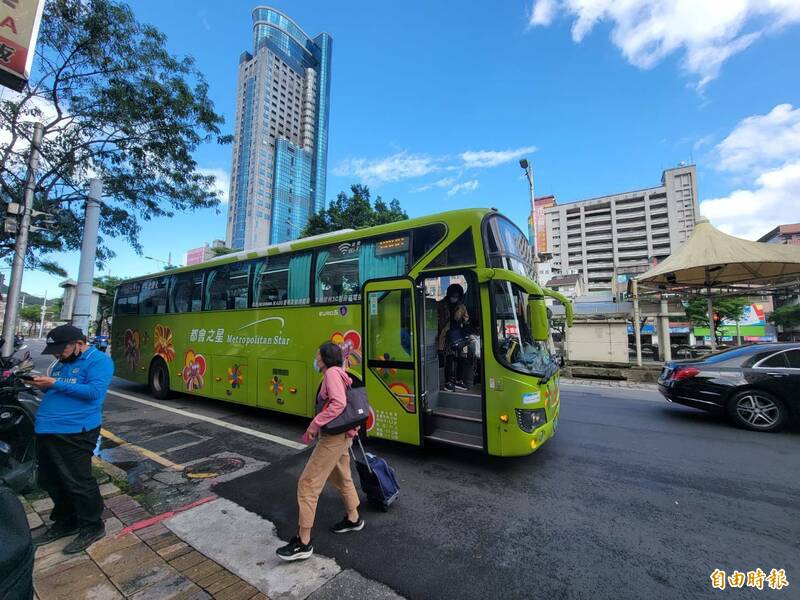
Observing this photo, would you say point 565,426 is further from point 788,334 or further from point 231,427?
point 788,334

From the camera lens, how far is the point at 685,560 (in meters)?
2.85

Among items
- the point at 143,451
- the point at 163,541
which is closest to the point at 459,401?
the point at 163,541

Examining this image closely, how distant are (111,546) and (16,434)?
1901 millimetres

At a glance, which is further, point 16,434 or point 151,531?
point 16,434

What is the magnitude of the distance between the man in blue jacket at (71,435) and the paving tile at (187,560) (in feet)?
2.56

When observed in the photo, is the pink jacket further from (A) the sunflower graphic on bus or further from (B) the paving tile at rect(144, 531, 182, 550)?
(A) the sunflower graphic on bus

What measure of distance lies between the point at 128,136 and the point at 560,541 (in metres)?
12.4

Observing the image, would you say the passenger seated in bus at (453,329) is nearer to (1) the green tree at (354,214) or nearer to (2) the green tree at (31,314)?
(1) the green tree at (354,214)

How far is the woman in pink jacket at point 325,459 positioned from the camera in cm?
280

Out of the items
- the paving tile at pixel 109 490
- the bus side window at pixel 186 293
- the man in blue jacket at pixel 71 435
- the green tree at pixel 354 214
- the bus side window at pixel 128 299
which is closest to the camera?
the man in blue jacket at pixel 71 435

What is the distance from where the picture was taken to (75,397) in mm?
2941

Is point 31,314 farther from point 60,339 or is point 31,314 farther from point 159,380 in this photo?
point 60,339

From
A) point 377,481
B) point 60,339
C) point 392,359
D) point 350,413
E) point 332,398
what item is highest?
point 60,339

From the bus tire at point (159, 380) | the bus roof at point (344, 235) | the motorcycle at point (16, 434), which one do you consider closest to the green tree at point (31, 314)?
the bus tire at point (159, 380)
